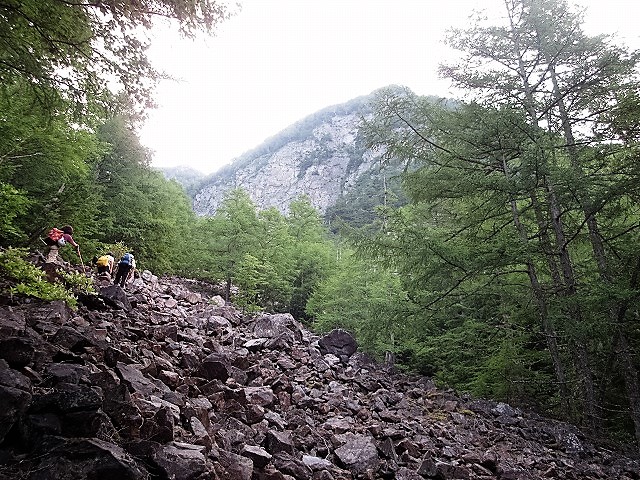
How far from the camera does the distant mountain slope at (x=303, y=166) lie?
115 metres

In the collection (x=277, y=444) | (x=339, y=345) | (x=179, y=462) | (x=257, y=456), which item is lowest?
(x=339, y=345)

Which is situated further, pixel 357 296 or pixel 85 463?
pixel 357 296

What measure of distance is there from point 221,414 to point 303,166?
12249 centimetres

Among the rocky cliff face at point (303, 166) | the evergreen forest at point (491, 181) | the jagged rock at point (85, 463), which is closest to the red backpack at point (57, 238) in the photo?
the evergreen forest at point (491, 181)

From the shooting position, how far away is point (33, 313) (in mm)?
5227

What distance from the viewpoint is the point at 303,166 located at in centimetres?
12494

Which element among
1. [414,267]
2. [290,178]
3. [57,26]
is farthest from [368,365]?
[290,178]

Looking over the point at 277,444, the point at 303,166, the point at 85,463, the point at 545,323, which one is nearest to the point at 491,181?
the point at 545,323

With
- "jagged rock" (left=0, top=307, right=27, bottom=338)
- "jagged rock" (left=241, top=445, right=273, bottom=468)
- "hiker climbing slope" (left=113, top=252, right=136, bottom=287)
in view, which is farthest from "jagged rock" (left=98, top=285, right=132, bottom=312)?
"jagged rock" (left=241, top=445, right=273, bottom=468)

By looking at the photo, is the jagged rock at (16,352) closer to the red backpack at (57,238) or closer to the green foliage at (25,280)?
the green foliage at (25,280)

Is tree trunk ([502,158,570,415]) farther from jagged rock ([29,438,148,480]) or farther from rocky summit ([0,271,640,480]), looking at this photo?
jagged rock ([29,438,148,480])

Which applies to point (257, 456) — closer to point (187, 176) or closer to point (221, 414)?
point (221, 414)

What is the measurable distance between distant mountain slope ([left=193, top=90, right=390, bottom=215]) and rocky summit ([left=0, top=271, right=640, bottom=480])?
97.9 meters

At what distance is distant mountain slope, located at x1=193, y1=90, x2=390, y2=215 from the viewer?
377 ft
